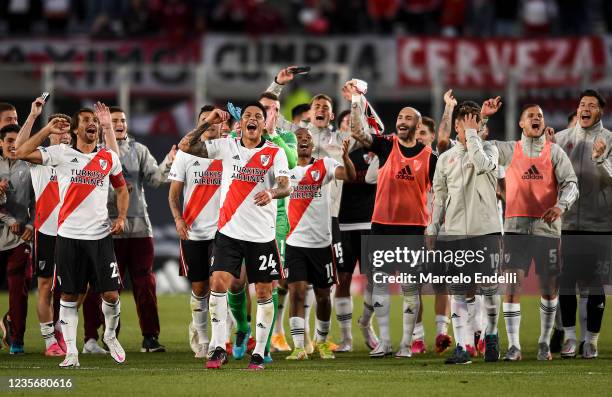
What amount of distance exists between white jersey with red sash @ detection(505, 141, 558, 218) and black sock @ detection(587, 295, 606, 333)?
3.81 ft

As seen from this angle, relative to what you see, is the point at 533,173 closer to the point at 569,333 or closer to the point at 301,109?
the point at 569,333

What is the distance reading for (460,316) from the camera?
42.6 ft

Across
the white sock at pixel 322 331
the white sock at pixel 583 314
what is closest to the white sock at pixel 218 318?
the white sock at pixel 322 331

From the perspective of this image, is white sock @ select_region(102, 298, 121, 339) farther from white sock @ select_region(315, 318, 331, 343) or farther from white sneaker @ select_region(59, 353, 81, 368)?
white sock @ select_region(315, 318, 331, 343)

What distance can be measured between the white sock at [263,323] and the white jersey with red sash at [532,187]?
9.69ft

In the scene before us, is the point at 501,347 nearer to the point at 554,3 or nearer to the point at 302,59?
the point at 302,59

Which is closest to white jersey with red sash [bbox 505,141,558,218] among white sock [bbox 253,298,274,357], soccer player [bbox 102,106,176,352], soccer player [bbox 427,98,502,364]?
soccer player [bbox 427,98,502,364]

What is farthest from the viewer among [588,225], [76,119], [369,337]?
[369,337]

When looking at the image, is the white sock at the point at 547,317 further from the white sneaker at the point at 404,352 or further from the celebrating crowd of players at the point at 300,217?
the white sneaker at the point at 404,352

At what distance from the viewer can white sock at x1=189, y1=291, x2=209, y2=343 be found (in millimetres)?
13867

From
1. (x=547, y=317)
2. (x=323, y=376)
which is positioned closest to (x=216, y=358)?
(x=323, y=376)

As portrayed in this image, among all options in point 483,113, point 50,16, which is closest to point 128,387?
point 483,113

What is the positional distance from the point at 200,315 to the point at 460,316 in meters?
2.83

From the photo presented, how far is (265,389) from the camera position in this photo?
10.9m
